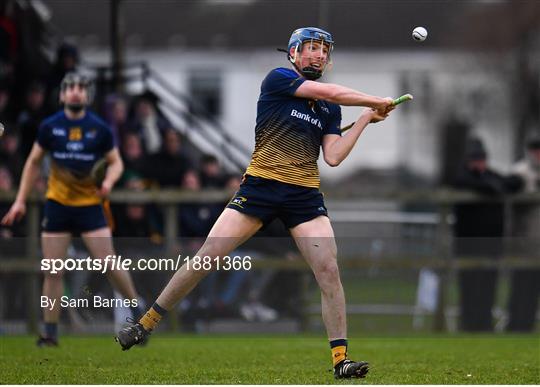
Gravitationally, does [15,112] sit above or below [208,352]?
above

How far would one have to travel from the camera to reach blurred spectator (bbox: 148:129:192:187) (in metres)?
17.8

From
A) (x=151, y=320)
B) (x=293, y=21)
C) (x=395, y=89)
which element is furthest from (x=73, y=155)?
(x=395, y=89)

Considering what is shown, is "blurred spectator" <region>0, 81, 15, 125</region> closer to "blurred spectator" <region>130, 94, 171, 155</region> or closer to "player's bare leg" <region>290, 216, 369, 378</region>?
"blurred spectator" <region>130, 94, 171, 155</region>

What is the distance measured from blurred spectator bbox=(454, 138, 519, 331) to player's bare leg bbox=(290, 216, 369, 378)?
758cm

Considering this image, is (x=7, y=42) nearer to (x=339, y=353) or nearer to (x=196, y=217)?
(x=196, y=217)

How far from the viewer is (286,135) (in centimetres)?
952

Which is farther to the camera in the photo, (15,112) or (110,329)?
(15,112)

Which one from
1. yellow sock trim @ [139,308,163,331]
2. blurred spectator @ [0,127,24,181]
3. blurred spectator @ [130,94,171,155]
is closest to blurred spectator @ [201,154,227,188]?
blurred spectator @ [130,94,171,155]

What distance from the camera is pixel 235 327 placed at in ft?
53.3

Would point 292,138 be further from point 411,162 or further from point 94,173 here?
point 411,162

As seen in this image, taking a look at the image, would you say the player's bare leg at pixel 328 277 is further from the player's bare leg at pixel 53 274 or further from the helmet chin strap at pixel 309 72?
the player's bare leg at pixel 53 274

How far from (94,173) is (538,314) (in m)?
6.56

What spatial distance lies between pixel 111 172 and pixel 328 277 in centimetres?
410

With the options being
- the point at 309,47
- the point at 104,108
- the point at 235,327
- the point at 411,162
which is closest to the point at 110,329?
the point at 235,327
